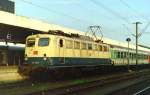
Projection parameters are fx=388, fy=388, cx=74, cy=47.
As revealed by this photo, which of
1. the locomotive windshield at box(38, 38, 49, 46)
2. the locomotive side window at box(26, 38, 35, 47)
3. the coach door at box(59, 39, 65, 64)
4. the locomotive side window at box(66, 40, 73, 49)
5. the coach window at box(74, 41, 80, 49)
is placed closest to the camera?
the locomotive windshield at box(38, 38, 49, 46)

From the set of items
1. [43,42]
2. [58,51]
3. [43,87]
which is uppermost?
[43,42]

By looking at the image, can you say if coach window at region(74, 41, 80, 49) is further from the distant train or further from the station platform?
the station platform

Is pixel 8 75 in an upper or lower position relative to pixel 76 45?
lower

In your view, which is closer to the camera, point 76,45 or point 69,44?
point 69,44

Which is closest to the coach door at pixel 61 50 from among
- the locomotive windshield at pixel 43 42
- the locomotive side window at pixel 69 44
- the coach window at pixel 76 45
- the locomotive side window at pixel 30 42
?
the locomotive side window at pixel 69 44

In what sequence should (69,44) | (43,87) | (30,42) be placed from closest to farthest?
(43,87) < (30,42) < (69,44)

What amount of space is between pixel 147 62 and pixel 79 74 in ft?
133

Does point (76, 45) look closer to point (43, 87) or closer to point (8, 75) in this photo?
point (8, 75)

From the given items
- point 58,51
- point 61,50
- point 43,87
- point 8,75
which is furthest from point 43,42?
point 43,87

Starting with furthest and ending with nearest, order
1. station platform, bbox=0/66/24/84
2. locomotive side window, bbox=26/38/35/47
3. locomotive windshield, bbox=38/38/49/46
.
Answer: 1. station platform, bbox=0/66/24/84
2. locomotive side window, bbox=26/38/35/47
3. locomotive windshield, bbox=38/38/49/46

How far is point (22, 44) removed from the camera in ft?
157

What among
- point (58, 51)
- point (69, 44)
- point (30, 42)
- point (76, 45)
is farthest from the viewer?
point (76, 45)

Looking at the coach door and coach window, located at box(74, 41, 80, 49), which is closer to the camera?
the coach door

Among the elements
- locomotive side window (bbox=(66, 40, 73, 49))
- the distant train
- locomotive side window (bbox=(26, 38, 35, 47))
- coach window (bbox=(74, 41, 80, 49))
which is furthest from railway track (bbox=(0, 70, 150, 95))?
coach window (bbox=(74, 41, 80, 49))
